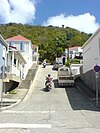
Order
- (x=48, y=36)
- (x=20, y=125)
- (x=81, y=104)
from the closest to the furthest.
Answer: (x=20, y=125) → (x=81, y=104) → (x=48, y=36)

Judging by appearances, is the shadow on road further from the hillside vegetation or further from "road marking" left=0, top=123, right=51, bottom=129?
the hillside vegetation

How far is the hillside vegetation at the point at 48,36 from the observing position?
300 feet

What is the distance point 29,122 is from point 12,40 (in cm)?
5170

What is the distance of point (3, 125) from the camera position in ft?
41.5

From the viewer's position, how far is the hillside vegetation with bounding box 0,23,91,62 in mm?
91312

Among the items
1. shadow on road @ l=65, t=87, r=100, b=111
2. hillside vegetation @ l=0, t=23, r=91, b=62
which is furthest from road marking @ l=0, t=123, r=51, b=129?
hillside vegetation @ l=0, t=23, r=91, b=62

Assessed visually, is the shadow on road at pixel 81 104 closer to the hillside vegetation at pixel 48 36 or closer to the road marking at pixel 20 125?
the road marking at pixel 20 125

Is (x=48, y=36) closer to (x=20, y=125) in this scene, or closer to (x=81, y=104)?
(x=81, y=104)

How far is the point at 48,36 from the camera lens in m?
123

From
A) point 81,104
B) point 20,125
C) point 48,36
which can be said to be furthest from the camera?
point 48,36

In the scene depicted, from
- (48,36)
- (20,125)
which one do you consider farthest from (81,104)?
(48,36)

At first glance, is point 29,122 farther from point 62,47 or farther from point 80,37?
point 80,37

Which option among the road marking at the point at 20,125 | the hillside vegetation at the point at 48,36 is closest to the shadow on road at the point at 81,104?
the road marking at the point at 20,125

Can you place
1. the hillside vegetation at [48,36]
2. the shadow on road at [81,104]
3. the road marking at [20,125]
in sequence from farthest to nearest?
the hillside vegetation at [48,36] < the shadow on road at [81,104] < the road marking at [20,125]
